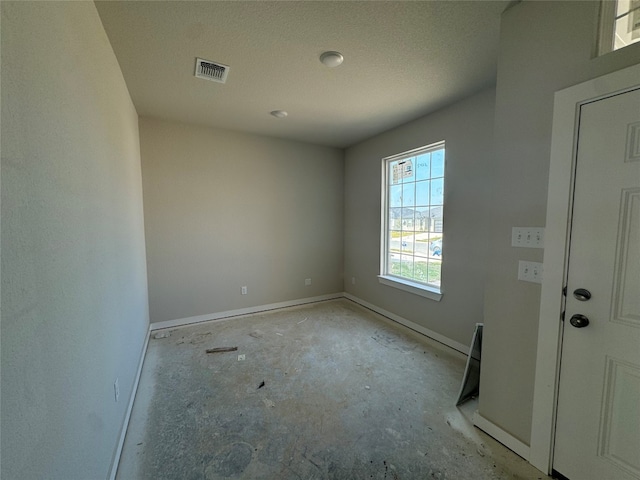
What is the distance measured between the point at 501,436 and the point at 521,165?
168 cm

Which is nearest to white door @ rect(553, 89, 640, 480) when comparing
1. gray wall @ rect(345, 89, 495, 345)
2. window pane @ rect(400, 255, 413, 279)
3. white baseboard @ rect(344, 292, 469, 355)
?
gray wall @ rect(345, 89, 495, 345)

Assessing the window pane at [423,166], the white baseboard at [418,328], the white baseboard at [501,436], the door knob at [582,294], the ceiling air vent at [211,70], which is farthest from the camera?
the window pane at [423,166]

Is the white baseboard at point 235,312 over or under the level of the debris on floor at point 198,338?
over

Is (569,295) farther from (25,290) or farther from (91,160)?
(91,160)

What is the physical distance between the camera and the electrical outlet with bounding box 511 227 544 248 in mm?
1456

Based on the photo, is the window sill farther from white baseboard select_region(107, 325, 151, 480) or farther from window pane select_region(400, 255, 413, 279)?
white baseboard select_region(107, 325, 151, 480)

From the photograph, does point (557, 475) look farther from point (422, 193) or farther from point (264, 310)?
point (264, 310)

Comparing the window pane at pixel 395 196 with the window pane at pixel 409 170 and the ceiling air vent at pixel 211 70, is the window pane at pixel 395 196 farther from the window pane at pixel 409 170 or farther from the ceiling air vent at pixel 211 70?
the ceiling air vent at pixel 211 70

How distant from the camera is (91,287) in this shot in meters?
1.25

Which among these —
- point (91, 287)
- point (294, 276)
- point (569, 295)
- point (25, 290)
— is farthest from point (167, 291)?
point (569, 295)

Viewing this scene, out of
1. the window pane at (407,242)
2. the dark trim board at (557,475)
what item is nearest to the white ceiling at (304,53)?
the window pane at (407,242)

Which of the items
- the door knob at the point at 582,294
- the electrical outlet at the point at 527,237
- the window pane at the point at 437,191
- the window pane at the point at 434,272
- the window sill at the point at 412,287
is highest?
the window pane at the point at 437,191

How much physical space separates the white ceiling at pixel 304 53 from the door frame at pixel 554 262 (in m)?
0.76

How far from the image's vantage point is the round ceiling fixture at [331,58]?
1.90 m
